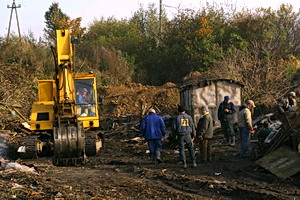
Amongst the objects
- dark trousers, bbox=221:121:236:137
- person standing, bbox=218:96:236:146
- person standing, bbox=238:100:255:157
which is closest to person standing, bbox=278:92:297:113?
person standing, bbox=218:96:236:146

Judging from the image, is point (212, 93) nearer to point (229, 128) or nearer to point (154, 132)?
point (229, 128)

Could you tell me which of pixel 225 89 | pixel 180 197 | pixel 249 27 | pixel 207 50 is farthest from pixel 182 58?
pixel 180 197

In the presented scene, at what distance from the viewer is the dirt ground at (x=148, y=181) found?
30.9 feet

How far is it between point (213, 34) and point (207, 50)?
94.5 inches

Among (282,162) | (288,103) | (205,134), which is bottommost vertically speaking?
(282,162)

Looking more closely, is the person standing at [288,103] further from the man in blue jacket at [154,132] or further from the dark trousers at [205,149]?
the man in blue jacket at [154,132]

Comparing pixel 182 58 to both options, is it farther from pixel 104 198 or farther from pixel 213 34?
pixel 104 198

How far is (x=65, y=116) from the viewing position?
15.5 meters

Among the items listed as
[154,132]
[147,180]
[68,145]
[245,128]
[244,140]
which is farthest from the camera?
[245,128]

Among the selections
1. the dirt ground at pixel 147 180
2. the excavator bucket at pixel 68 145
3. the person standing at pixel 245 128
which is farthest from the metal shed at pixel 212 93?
the excavator bucket at pixel 68 145

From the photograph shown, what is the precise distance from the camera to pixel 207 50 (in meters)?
36.2

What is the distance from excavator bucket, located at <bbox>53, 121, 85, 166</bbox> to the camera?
14.6 meters

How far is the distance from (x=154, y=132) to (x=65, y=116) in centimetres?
298

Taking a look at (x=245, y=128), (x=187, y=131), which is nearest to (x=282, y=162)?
(x=187, y=131)
